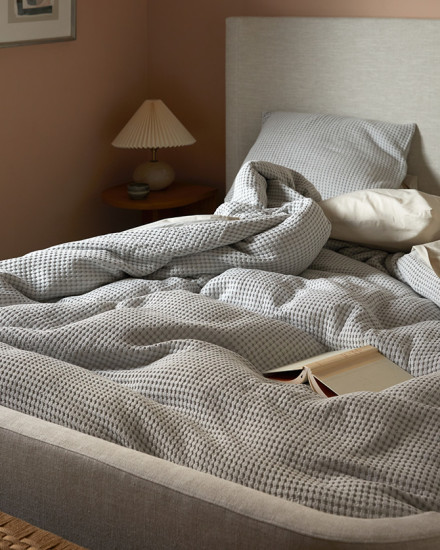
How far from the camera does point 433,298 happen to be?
207 cm

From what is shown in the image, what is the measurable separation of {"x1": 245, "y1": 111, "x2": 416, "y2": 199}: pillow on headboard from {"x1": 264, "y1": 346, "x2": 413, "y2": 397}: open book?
1.35 m

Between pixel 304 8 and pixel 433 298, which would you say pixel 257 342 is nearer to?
pixel 433 298

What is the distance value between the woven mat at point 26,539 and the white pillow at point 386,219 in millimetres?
1556

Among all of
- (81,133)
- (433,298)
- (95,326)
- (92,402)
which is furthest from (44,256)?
(81,133)

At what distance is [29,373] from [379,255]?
51.0 inches


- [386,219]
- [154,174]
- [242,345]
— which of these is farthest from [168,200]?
[242,345]

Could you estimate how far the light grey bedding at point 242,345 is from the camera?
4.22ft

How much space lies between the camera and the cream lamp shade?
358cm

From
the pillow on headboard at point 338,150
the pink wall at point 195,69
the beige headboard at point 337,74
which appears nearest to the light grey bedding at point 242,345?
the pillow on headboard at point 338,150

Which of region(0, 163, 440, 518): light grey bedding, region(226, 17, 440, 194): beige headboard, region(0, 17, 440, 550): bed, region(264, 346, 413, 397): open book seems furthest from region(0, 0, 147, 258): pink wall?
region(264, 346, 413, 397): open book

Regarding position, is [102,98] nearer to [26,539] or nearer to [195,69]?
[195,69]

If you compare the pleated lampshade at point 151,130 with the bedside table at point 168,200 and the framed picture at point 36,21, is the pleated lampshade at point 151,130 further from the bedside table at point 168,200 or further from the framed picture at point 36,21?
the framed picture at point 36,21

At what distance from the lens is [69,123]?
3.61 meters

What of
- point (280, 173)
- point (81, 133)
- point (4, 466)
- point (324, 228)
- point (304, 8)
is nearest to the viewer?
point (4, 466)
